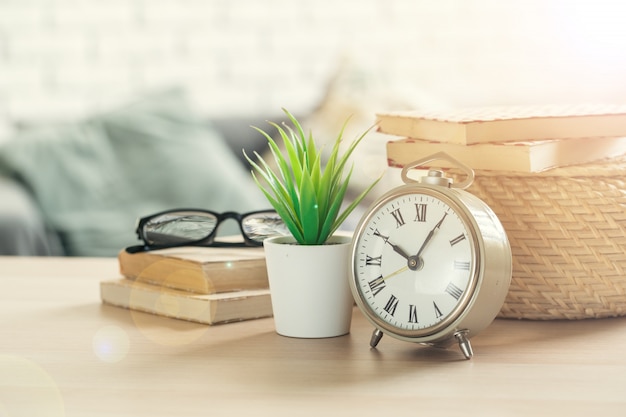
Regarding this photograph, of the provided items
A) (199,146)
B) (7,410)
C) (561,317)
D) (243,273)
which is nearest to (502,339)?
(561,317)

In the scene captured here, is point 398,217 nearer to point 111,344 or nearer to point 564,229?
point 564,229

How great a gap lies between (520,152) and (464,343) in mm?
227

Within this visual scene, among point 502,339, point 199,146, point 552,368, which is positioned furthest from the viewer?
point 199,146

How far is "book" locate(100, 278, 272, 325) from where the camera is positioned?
3.15ft

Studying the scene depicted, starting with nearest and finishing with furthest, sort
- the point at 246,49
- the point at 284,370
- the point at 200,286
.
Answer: the point at 284,370, the point at 200,286, the point at 246,49

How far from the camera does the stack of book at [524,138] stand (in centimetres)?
92

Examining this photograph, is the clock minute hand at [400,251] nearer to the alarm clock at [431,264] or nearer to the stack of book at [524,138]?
the alarm clock at [431,264]

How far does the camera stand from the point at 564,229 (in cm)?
92

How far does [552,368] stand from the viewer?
0.77 metres

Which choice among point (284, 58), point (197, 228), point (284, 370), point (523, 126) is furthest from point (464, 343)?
point (284, 58)

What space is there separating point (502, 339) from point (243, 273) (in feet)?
0.99

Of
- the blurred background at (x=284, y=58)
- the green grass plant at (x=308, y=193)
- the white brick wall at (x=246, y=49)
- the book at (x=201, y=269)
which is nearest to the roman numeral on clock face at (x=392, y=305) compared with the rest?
the green grass plant at (x=308, y=193)

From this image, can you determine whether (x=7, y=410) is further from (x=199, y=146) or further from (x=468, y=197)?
(x=199, y=146)

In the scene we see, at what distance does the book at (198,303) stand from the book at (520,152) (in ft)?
0.77
